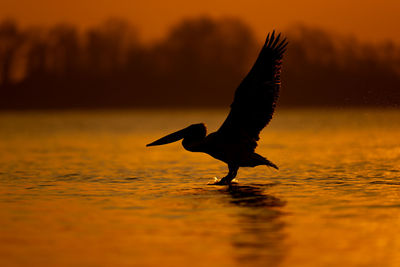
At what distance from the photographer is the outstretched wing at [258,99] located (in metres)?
15.0

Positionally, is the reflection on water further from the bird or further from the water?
the bird

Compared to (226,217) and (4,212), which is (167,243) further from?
(4,212)

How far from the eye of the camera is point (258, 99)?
15.1 metres

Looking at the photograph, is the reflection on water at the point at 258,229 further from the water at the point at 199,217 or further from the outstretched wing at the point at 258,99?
the outstretched wing at the point at 258,99

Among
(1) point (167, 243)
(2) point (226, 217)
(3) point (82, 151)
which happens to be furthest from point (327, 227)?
(3) point (82, 151)

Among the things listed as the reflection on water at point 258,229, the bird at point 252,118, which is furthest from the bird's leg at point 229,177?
the reflection on water at point 258,229

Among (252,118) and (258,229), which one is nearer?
(258,229)

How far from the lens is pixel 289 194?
45.5 feet

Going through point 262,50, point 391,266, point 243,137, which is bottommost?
point 391,266

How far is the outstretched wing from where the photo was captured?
14976 mm

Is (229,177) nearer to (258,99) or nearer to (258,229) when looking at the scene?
(258,99)

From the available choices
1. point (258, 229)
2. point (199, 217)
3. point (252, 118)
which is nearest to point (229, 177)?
point (252, 118)

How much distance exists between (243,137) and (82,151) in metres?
14.2

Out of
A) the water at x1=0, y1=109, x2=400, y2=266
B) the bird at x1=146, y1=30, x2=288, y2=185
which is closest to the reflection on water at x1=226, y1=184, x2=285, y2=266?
the water at x1=0, y1=109, x2=400, y2=266
